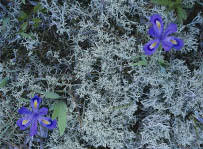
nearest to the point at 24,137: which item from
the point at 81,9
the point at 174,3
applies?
the point at 81,9

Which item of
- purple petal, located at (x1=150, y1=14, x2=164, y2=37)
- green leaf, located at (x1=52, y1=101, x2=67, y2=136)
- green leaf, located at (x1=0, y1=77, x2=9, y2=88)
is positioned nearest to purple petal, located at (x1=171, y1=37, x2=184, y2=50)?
purple petal, located at (x1=150, y1=14, x2=164, y2=37)

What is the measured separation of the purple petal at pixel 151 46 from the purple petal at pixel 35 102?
987 mm

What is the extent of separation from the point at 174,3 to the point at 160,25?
8.2 inches

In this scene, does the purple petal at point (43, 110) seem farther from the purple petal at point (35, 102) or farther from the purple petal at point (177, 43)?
the purple petal at point (177, 43)

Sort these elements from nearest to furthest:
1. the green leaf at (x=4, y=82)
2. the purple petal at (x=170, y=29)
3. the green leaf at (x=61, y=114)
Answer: the purple petal at (x=170, y=29) < the green leaf at (x=61, y=114) < the green leaf at (x=4, y=82)

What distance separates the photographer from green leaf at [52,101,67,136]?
2078 millimetres

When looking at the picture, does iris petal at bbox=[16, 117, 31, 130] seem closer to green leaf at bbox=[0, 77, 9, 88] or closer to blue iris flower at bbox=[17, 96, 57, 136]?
blue iris flower at bbox=[17, 96, 57, 136]

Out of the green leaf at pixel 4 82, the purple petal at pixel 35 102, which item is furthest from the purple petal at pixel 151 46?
the green leaf at pixel 4 82

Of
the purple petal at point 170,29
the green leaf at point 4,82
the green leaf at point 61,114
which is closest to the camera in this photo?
the purple petal at point 170,29

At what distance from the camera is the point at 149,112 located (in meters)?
2.24

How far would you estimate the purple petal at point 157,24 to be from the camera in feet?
6.37

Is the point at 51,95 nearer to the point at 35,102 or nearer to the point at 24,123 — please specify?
the point at 35,102

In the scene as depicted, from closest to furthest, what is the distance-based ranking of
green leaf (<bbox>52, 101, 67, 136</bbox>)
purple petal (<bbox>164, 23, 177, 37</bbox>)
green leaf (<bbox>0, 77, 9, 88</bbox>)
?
purple petal (<bbox>164, 23, 177, 37</bbox>)
green leaf (<bbox>52, 101, 67, 136</bbox>)
green leaf (<bbox>0, 77, 9, 88</bbox>)

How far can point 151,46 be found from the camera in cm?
Answer: 194
